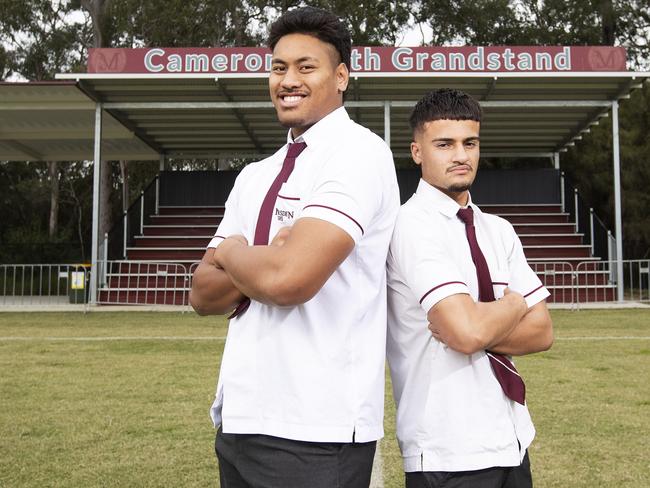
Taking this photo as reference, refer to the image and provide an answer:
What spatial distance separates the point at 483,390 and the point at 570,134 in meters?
21.4

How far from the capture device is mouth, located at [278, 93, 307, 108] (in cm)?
185

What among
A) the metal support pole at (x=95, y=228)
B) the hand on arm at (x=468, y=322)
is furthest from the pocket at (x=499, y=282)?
the metal support pole at (x=95, y=228)

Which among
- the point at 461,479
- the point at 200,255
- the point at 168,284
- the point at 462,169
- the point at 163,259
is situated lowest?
the point at 461,479

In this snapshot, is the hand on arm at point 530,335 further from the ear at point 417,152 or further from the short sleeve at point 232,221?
the short sleeve at point 232,221

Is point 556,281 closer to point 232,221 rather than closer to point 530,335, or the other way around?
point 530,335

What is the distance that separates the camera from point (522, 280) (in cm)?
210

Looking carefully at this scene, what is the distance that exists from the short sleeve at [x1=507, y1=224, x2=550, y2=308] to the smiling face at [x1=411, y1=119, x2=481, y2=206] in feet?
0.72

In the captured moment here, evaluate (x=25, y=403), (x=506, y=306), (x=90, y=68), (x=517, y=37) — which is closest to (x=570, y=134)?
(x=517, y=37)

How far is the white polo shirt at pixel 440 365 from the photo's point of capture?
1876 mm

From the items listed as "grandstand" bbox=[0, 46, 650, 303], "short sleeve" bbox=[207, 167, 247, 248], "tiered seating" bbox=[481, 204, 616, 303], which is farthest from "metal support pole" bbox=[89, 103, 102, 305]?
"short sleeve" bbox=[207, 167, 247, 248]

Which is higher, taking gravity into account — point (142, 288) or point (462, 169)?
point (462, 169)

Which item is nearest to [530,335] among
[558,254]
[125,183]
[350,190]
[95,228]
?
[350,190]

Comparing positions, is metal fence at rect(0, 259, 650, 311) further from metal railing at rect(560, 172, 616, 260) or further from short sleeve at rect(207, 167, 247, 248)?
short sleeve at rect(207, 167, 247, 248)

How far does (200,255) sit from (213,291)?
19173 mm
